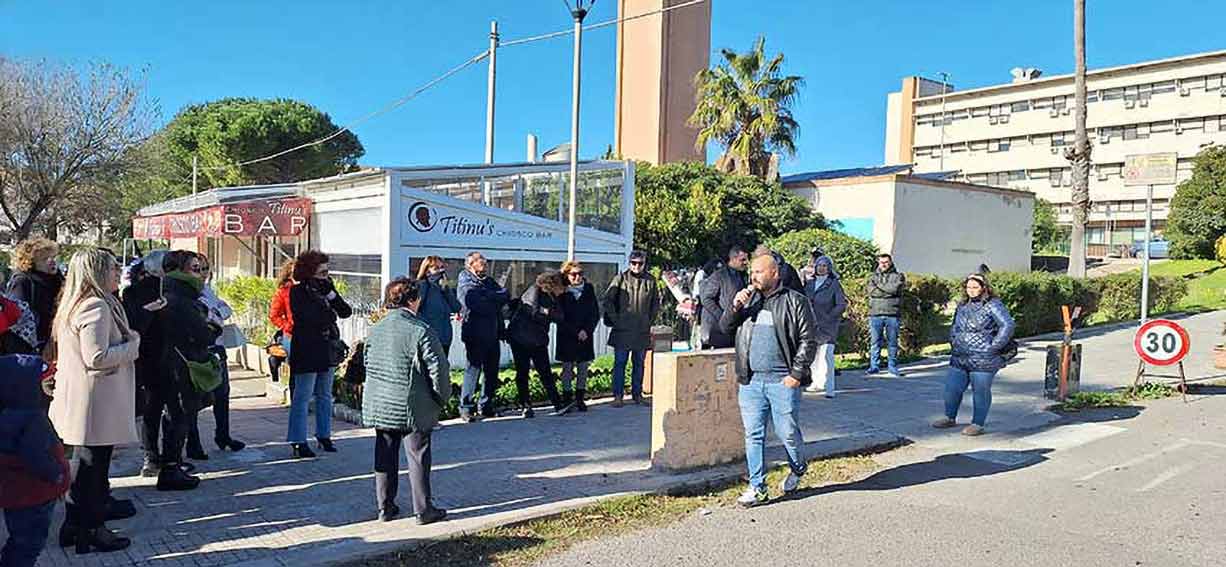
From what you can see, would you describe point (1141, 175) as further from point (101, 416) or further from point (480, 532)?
point (101, 416)

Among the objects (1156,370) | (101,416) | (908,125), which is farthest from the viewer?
(908,125)

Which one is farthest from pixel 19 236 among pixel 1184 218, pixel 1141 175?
pixel 1184 218

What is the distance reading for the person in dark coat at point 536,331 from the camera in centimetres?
856

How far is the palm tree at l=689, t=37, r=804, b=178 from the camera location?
1223 inches

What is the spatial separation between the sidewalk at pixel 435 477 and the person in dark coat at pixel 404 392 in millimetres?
271

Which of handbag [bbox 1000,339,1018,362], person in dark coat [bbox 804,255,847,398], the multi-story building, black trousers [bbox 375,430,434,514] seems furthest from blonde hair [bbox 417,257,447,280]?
the multi-story building

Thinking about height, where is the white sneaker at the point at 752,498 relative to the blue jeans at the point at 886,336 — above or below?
below

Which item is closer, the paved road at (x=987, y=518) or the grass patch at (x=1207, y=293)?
the paved road at (x=987, y=518)

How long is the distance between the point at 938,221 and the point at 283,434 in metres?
26.4

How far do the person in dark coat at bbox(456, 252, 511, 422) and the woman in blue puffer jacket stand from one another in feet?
14.5

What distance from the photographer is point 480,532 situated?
512cm

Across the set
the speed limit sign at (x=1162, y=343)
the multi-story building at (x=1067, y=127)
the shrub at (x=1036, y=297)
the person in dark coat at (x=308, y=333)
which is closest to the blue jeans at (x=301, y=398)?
the person in dark coat at (x=308, y=333)

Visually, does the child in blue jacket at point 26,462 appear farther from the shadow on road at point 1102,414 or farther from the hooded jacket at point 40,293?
the shadow on road at point 1102,414

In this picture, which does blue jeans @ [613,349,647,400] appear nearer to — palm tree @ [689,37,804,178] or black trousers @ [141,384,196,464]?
black trousers @ [141,384,196,464]
